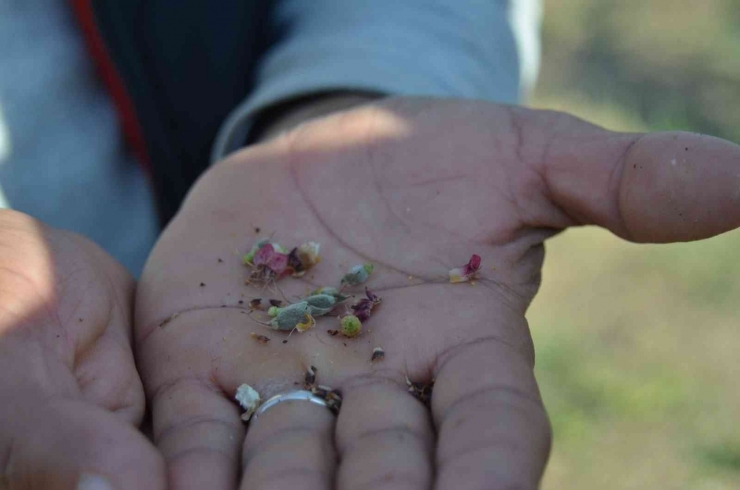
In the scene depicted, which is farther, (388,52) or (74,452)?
(388,52)

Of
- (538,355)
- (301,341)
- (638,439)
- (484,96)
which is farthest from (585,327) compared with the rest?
(301,341)

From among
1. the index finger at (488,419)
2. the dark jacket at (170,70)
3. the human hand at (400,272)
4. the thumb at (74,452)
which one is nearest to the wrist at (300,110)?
the dark jacket at (170,70)

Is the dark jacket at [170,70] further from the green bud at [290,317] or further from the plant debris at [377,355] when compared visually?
the plant debris at [377,355]

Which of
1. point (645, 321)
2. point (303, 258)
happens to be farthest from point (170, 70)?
point (645, 321)

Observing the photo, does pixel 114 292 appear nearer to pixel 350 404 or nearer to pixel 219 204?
pixel 219 204

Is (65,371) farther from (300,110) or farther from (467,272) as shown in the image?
(300,110)

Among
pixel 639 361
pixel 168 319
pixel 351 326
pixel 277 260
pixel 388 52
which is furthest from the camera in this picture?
pixel 639 361
